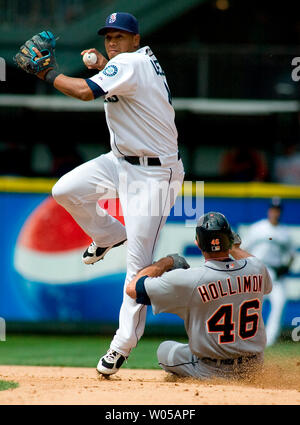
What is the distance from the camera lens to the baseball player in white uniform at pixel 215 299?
17.1ft

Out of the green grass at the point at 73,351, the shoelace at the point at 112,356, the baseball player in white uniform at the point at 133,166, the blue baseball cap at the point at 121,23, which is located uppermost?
the blue baseball cap at the point at 121,23

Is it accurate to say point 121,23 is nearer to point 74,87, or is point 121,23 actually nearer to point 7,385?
point 74,87

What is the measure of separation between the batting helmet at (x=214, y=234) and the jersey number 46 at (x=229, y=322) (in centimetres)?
38

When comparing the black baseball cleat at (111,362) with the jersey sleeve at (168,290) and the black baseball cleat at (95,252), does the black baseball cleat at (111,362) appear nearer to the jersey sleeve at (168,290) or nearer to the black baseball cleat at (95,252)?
the jersey sleeve at (168,290)

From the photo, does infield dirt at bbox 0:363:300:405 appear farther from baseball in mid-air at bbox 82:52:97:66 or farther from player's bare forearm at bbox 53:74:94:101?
baseball in mid-air at bbox 82:52:97:66

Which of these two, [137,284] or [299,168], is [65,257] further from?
[137,284]

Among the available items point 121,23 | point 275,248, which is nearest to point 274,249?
point 275,248

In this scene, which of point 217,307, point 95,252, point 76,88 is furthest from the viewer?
point 95,252

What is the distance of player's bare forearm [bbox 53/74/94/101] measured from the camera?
516cm

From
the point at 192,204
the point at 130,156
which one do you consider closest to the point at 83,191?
the point at 130,156

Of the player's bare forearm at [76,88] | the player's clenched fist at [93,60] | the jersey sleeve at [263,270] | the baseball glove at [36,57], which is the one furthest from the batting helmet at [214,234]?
the baseball glove at [36,57]

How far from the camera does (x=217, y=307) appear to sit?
5281mm

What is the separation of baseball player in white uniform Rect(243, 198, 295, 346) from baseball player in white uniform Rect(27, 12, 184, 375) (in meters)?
3.98

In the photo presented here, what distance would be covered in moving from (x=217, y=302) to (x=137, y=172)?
1.01m
